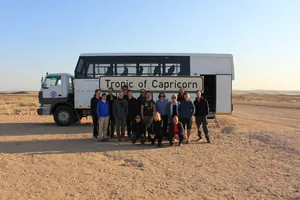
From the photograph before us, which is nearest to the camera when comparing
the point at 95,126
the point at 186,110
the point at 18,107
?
the point at 186,110

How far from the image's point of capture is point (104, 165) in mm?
6816

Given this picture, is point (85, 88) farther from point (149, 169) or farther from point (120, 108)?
point (149, 169)

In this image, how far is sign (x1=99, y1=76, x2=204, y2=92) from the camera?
1296 centimetres

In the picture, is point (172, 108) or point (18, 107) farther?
point (18, 107)

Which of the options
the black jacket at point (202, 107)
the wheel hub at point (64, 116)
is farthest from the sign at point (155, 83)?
the black jacket at point (202, 107)

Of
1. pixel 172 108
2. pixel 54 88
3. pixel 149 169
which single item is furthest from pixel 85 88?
pixel 149 169

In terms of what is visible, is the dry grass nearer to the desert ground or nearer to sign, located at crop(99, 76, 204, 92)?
sign, located at crop(99, 76, 204, 92)

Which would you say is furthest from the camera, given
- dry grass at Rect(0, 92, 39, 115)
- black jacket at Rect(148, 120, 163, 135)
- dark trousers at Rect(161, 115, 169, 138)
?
dry grass at Rect(0, 92, 39, 115)

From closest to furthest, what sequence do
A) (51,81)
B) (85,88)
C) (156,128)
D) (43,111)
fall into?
(156,128), (85,88), (43,111), (51,81)

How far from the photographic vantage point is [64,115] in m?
14.2

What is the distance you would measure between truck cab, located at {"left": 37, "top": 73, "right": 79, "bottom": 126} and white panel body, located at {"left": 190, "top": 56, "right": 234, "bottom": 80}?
652cm

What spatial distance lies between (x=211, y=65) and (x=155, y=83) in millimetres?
2937

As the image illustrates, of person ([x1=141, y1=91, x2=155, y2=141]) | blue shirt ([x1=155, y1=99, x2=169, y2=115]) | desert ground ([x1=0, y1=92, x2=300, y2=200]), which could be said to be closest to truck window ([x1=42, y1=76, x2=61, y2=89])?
desert ground ([x1=0, y1=92, x2=300, y2=200])

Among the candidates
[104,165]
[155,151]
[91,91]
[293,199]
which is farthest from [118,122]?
[293,199]
